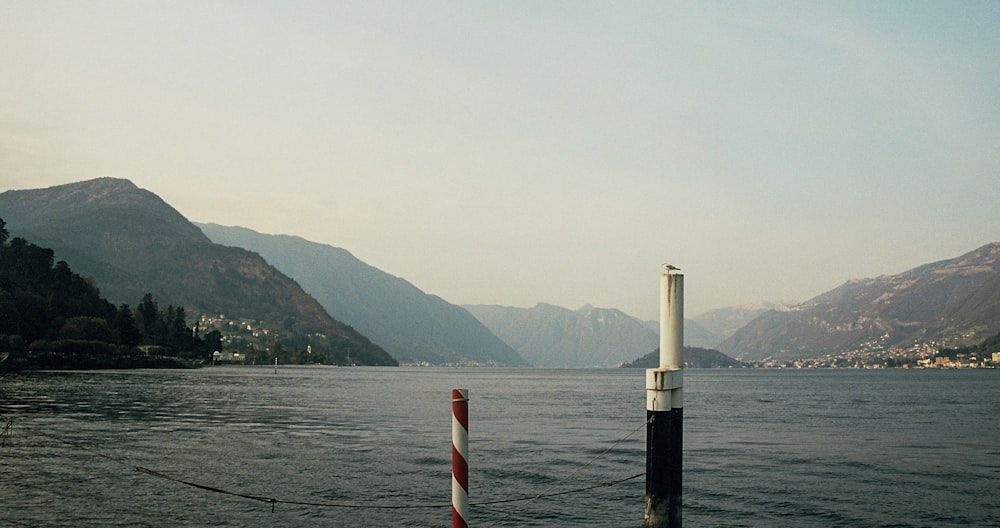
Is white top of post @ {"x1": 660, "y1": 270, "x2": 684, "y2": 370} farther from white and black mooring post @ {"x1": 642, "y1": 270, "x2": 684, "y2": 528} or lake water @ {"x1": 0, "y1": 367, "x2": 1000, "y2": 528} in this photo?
lake water @ {"x1": 0, "y1": 367, "x2": 1000, "y2": 528}

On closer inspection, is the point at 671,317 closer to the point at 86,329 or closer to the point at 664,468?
the point at 664,468

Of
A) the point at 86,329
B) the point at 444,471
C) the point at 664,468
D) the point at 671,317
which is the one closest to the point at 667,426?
the point at 664,468

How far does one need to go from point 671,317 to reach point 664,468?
2.65 meters

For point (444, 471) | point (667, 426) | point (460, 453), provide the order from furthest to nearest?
1. point (444, 471)
2. point (667, 426)
3. point (460, 453)

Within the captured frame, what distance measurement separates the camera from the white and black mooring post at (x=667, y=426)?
15.3m

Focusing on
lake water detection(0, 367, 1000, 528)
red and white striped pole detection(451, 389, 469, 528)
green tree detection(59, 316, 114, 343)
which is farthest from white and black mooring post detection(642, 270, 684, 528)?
green tree detection(59, 316, 114, 343)

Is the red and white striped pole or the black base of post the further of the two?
the black base of post

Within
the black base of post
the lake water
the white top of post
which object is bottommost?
the lake water

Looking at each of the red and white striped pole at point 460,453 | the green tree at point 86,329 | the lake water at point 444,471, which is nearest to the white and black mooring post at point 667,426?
the red and white striped pole at point 460,453

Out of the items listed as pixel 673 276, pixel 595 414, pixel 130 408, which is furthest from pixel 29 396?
pixel 673 276

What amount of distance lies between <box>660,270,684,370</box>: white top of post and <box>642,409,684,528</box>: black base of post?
0.94 meters

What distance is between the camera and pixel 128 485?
2611cm

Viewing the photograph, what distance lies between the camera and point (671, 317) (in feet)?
51.7

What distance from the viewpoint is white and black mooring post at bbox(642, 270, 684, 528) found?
1534 cm
